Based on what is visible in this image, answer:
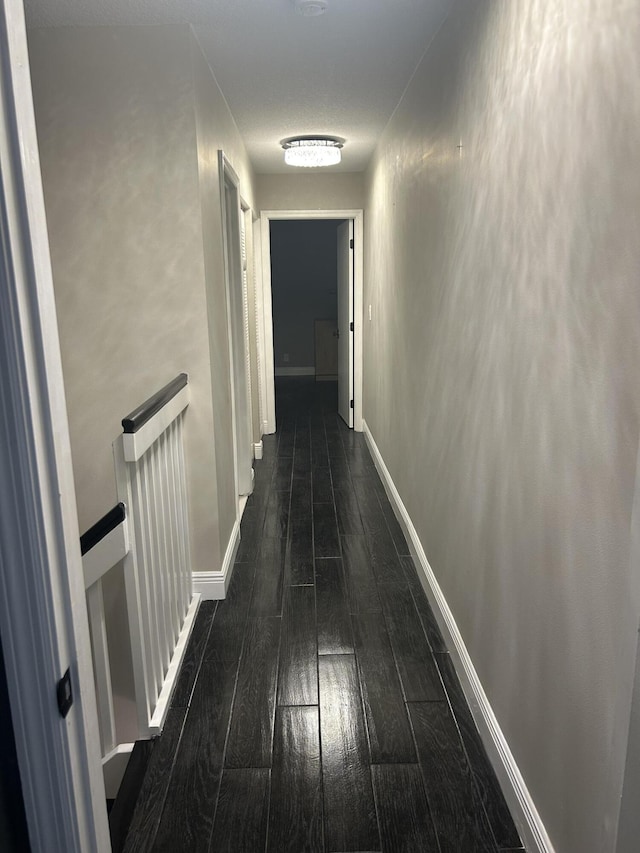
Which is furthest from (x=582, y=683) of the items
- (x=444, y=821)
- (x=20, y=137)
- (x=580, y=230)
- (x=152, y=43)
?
(x=152, y=43)

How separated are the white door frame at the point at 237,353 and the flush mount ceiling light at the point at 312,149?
0.64 meters

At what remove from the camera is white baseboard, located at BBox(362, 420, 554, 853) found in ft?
5.52

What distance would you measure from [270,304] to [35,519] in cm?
554

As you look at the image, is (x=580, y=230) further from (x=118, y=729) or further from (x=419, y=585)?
(x=118, y=729)

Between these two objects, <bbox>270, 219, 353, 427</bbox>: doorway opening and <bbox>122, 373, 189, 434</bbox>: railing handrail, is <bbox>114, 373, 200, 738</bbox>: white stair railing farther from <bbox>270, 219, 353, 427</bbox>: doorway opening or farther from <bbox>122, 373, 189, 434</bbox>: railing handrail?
<bbox>270, 219, 353, 427</bbox>: doorway opening

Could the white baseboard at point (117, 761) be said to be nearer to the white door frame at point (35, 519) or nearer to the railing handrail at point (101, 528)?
the railing handrail at point (101, 528)

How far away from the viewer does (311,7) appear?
2.38 meters

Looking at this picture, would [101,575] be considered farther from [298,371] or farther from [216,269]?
[298,371]

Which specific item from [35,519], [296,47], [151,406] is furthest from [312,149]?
[35,519]

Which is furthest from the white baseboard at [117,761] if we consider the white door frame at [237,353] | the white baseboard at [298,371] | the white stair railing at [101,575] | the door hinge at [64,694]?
the white baseboard at [298,371]

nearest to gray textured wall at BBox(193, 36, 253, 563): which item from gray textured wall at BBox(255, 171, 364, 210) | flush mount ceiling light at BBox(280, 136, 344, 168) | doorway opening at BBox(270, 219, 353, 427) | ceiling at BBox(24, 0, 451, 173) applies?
ceiling at BBox(24, 0, 451, 173)

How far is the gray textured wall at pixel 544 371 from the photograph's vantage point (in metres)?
1.20

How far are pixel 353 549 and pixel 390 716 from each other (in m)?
1.45

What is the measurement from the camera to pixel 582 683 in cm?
138
